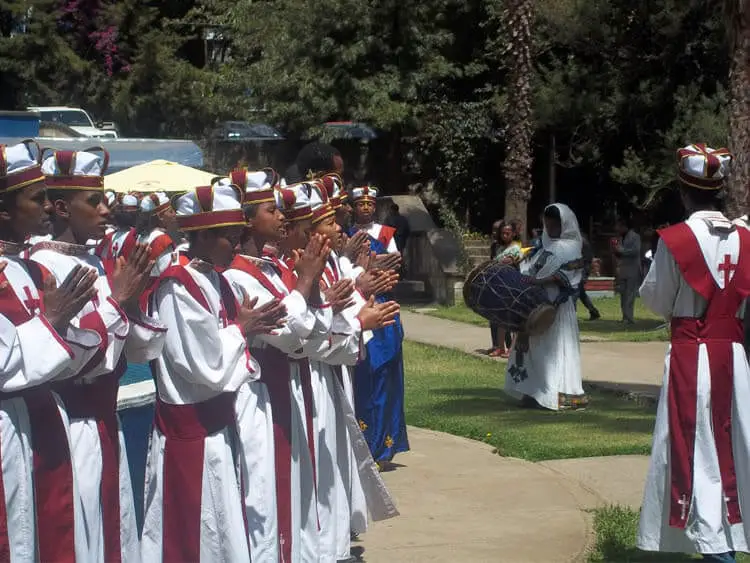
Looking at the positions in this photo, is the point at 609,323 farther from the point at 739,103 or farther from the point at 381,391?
the point at 381,391

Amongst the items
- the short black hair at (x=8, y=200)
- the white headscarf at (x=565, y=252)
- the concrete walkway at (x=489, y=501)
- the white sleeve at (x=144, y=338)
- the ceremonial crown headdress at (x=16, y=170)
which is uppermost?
the ceremonial crown headdress at (x=16, y=170)

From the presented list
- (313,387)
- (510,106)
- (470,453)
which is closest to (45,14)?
(510,106)

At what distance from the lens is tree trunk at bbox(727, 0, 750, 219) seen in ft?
47.0

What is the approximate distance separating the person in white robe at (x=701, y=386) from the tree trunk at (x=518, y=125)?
16732 millimetres

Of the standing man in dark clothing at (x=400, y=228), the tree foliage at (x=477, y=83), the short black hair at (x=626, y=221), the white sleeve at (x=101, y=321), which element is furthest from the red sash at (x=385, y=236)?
the tree foliage at (x=477, y=83)

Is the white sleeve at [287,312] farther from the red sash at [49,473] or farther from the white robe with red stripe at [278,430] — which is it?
the red sash at [49,473]

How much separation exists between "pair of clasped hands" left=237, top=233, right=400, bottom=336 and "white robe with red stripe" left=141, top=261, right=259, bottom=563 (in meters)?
0.11

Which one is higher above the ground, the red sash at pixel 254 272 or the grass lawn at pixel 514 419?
the red sash at pixel 254 272

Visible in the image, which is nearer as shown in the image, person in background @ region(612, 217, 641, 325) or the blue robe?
the blue robe

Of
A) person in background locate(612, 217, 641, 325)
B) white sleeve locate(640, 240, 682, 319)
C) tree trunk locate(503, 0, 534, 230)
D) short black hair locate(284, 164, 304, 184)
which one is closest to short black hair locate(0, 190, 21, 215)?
white sleeve locate(640, 240, 682, 319)

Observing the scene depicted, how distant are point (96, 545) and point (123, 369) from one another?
0.73m

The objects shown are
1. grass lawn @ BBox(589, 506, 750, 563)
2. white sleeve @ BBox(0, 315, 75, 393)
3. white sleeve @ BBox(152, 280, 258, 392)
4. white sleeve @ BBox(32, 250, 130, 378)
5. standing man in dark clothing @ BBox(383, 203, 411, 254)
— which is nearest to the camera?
white sleeve @ BBox(0, 315, 75, 393)

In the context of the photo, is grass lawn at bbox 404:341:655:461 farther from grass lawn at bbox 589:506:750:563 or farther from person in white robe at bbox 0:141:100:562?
person in white robe at bbox 0:141:100:562

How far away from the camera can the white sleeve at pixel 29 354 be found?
452 centimetres
